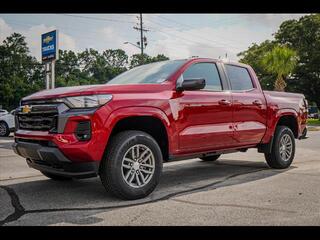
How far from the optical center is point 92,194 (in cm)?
526

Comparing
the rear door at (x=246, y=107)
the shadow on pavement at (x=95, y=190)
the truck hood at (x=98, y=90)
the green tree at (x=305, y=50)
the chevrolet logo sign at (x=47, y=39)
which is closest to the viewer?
the shadow on pavement at (x=95, y=190)

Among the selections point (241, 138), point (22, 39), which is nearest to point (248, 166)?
point (241, 138)

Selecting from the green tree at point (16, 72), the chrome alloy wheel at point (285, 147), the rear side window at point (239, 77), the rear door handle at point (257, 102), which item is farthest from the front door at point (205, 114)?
the green tree at point (16, 72)

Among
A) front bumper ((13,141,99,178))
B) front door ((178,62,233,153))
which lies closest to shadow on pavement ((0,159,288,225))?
front bumper ((13,141,99,178))

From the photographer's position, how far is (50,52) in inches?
724

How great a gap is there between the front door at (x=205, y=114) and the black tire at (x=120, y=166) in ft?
2.48

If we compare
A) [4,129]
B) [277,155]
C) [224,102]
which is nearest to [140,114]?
[224,102]

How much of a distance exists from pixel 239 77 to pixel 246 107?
2.00 ft

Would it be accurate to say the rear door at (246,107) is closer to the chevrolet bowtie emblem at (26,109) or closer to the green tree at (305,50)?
the chevrolet bowtie emblem at (26,109)

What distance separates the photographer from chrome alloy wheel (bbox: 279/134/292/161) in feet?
24.9

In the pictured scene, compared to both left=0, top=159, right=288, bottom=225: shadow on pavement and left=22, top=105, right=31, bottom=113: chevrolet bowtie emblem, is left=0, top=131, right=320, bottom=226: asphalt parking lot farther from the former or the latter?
left=22, top=105, right=31, bottom=113: chevrolet bowtie emblem

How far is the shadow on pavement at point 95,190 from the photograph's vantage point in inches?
169
